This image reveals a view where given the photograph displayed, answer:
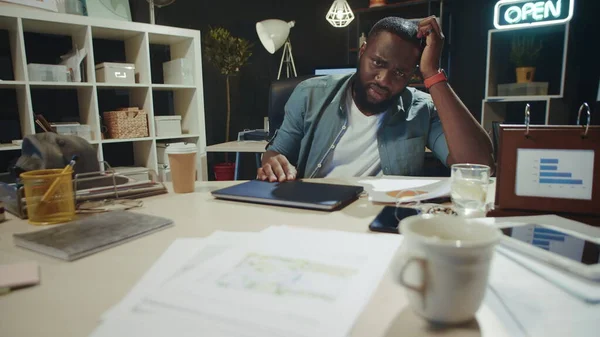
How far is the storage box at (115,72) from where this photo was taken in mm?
2686

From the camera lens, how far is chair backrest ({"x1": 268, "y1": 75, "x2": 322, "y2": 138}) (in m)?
1.84

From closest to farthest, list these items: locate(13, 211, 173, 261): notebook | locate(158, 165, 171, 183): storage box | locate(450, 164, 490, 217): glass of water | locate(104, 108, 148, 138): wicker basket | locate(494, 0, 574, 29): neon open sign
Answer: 1. locate(13, 211, 173, 261): notebook
2. locate(450, 164, 490, 217): glass of water
3. locate(104, 108, 148, 138): wicker basket
4. locate(494, 0, 574, 29): neon open sign
5. locate(158, 165, 171, 183): storage box

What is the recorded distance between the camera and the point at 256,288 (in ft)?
1.58

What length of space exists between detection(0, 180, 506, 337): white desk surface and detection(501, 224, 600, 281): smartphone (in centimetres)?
19

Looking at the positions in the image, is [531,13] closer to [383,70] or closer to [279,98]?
[383,70]

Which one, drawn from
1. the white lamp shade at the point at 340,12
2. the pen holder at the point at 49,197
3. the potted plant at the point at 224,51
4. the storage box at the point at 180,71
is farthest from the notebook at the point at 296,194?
the white lamp shade at the point at 340,12

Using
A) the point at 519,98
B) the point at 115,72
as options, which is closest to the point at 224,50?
the point at 115,72

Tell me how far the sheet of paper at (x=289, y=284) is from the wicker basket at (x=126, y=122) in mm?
2528

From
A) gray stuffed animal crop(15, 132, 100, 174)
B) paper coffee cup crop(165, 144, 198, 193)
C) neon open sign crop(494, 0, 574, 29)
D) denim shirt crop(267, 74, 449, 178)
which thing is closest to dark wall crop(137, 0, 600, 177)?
neon open sign crop(494, 0, 574, 29)

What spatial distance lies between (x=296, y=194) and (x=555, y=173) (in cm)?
58

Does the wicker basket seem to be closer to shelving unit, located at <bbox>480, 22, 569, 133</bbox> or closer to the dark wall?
the dark wall

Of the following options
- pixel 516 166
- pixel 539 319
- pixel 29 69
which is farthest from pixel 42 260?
pixel 29 69

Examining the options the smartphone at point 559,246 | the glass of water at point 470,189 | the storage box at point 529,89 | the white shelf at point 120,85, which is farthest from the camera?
the storage box at point 529,89

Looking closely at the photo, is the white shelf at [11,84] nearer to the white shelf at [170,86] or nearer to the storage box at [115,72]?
the storage box at [115,72]
